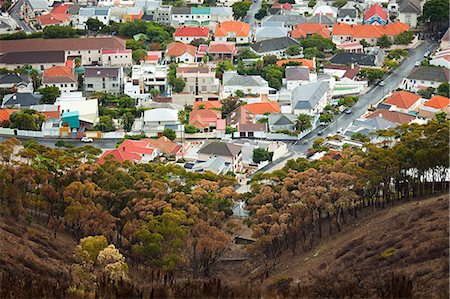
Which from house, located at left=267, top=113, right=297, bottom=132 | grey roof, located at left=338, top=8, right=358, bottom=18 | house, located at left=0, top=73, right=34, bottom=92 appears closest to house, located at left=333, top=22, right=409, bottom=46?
grey roof, located at left=338, top=8, right=358, bottom=18

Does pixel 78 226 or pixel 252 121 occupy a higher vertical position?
pixel 252 121

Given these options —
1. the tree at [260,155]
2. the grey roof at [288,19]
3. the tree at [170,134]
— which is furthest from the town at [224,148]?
the tree at [170,134]

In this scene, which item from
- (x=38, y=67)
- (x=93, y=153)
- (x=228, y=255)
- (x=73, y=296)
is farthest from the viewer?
(x=38, y=67)

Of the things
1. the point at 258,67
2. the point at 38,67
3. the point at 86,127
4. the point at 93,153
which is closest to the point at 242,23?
the point at 258,67

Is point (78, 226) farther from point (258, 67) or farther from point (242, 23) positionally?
point (242, 23)

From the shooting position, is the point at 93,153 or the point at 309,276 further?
the point at 93,153

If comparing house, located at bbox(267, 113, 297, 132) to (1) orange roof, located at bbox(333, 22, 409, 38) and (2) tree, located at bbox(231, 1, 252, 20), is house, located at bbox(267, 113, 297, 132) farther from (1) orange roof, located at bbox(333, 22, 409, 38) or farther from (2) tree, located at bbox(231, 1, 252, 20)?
(2) tree, located at bbox(231, 1, 252, 20)

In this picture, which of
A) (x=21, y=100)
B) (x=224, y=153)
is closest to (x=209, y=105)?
(x=224, y=153)

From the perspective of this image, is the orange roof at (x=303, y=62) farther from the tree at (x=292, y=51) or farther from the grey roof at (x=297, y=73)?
the tree at (x=292, y=51)
